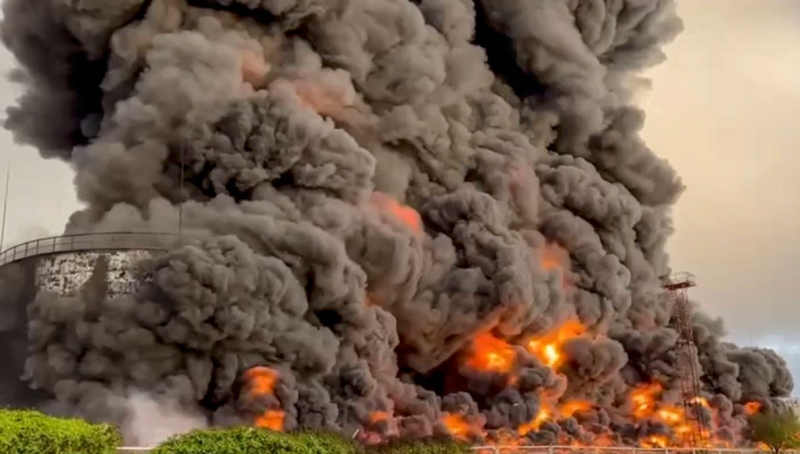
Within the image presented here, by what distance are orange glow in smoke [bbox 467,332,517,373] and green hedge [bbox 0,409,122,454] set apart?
29.9 m

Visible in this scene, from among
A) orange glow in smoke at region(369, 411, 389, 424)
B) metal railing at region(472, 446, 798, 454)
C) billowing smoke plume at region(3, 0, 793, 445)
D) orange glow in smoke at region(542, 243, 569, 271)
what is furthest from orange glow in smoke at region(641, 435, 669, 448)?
orange glow in smoke at region(369, 411, 389, 424)

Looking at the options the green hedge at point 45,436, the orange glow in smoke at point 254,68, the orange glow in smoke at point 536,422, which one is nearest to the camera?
the green hedge at point 45,436

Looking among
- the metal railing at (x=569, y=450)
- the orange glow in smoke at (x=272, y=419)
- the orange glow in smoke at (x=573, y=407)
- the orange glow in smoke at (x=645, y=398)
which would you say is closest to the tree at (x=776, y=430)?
the metal railing at (x=569, y=450)

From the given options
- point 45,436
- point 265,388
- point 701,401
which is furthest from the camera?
point 701,401

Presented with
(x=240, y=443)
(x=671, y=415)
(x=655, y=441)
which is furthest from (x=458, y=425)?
(x=240, y=443)

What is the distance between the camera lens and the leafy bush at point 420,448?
24.1 meters

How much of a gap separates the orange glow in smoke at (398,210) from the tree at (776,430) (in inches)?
837

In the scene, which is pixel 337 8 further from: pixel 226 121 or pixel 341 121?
pixel 226 121

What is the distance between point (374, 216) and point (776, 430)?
24.8 meters

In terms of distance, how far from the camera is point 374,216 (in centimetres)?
4112

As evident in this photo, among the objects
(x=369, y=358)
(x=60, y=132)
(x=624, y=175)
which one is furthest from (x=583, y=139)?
(x=60, y=132)

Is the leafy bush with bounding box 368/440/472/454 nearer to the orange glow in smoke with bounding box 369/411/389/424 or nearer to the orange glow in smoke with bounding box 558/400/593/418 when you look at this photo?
the orange glow in smoke with bounding box 369/411/389/424

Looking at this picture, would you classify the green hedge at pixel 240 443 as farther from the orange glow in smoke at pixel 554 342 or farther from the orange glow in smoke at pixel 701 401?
the orange glow in smoke at pixel 701 401

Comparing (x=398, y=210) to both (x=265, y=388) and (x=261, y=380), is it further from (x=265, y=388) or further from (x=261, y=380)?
(x=265, y=388)
